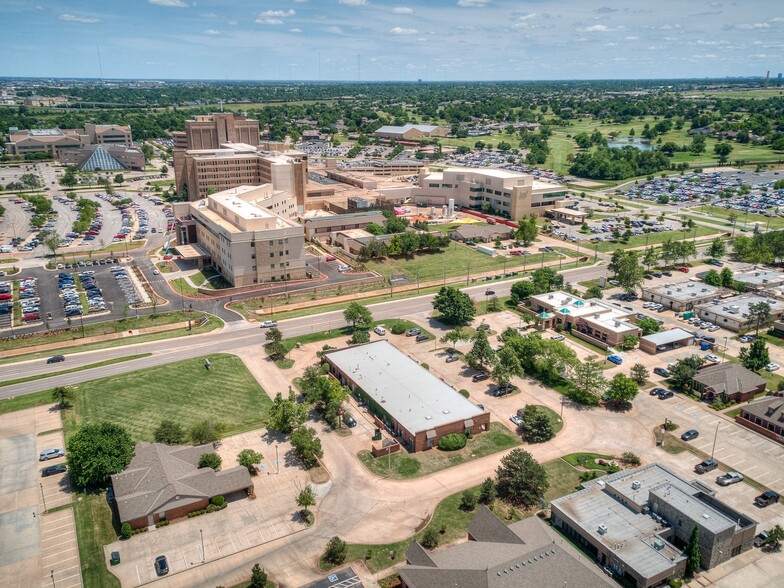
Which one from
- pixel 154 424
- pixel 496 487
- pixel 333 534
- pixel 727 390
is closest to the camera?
pixel 333 534

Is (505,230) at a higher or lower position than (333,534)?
higher

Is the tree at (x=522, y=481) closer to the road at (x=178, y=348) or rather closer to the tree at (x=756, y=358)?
the tree at (x=756, y=358)

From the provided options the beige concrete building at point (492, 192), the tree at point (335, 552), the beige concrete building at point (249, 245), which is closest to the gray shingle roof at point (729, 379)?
the tree at point (335, 552)

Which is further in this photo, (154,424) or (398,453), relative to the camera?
(154,424)

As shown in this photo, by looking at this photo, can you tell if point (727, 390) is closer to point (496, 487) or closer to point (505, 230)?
point (496, 487)

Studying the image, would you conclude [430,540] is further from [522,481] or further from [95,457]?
[95,457]

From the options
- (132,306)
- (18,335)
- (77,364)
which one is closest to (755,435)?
(77,364)

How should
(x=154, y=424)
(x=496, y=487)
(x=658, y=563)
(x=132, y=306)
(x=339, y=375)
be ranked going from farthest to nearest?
(x=132, y=306) → (x=339, y=375) → (x=154, y=424) → (x=496, y=487) → (x=658, y=563)
